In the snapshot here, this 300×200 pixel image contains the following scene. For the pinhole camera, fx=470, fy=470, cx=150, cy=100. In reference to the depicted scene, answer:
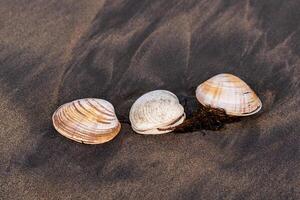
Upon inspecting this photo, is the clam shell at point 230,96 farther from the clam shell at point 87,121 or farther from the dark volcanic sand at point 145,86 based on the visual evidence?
the clam shell at point 87,121

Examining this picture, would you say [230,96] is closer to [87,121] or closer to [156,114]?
[156,114]

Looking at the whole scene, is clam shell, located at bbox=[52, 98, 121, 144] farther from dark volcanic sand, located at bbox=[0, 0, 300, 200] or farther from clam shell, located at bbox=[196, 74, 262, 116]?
clam shell, located at bbox=[196, 74, 262, 116]

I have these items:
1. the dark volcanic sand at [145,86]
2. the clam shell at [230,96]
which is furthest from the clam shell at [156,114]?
the clam shell at [230,96]

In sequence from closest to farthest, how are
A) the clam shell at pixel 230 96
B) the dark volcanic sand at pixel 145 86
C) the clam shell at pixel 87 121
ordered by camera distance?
1. the dark volcanic sand at pixel 145 86
2. the clam shell at pixel 87 121
3. the clam shell at pixel 230 96

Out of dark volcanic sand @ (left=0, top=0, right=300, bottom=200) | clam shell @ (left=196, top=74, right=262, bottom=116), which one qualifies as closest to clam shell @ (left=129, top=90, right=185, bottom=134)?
dark volcanic sand @ (left=0, top=0, right=300, bottom=200)

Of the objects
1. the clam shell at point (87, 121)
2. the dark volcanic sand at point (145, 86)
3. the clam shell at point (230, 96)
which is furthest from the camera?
the clam shell at point (230, 96)

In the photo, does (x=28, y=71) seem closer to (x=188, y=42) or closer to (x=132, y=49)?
(x=132, y=49)

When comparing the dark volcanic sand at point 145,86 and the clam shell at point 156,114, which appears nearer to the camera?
the dark volcanic sand at point 145,86
